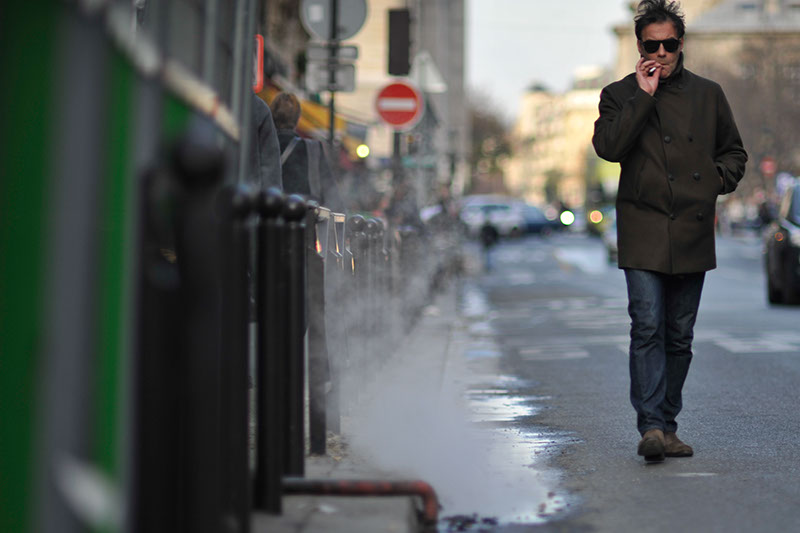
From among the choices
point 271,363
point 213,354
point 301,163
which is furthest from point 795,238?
point 213,354

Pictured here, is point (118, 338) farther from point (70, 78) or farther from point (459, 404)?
point (459, 404)

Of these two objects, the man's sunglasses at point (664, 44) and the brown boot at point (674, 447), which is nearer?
the man's sunglasses at point (664, 44)

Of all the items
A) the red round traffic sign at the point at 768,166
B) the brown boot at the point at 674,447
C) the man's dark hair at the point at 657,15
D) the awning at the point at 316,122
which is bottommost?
the brown boot at the point at 674,447

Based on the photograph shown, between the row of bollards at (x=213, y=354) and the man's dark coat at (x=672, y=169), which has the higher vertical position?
the man's dark coat at (x=672, y=169)

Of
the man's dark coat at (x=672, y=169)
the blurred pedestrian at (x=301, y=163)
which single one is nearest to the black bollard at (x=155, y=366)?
the man's dark coat at (x=672, y=169)

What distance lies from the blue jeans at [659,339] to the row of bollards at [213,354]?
1.32 metres

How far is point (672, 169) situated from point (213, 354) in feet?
11.3

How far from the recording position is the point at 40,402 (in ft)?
7.68

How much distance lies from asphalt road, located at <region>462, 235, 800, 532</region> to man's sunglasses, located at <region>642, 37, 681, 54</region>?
1.66 metres

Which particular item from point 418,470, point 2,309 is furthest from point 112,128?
point 418,470

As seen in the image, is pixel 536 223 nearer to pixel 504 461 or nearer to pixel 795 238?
pixel 795 238

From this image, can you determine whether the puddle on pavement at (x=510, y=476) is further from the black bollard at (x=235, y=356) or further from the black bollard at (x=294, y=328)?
the black bollard at (x=235, y=356)

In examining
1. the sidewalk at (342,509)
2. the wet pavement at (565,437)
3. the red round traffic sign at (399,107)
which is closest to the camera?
the sidewalk at (342,509)

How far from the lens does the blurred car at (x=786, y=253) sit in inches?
657
